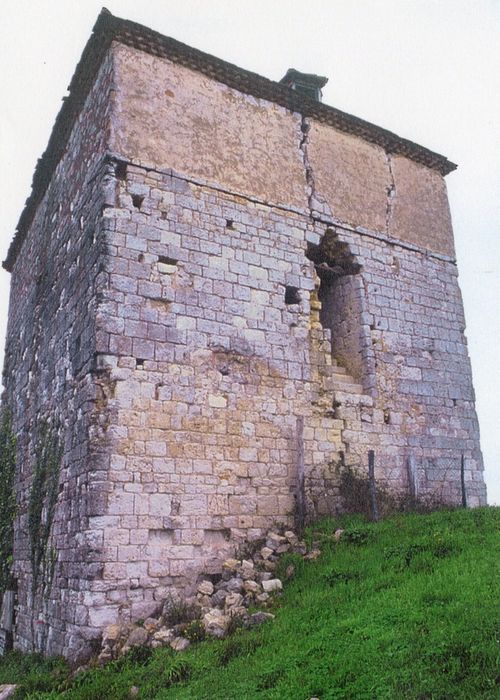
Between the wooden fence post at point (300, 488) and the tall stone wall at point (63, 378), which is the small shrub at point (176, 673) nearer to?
the tall stone wall at point (63, 378)

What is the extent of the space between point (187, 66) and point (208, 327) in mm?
3915

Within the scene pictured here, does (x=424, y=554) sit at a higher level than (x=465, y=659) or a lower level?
higher

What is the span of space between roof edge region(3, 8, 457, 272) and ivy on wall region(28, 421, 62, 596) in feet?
15.5

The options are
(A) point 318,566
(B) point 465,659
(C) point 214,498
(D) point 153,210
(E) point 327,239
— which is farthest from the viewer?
(E) point 327,239

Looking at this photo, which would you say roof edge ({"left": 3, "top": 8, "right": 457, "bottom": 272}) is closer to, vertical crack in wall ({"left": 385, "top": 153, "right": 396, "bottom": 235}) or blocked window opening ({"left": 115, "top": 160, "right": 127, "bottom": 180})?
vertical crack in wall ({"left": 385, "top": 153, "right": 396, "bottom": 235})

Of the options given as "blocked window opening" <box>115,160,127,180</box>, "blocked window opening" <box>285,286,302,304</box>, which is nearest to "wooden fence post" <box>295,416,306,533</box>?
"blocked window opening" <box>285,286,302,304</box>

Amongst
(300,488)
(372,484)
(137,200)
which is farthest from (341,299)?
(137,200)

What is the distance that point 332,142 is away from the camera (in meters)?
10.9

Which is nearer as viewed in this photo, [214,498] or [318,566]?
[318,566]

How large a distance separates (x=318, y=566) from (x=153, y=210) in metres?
4.84

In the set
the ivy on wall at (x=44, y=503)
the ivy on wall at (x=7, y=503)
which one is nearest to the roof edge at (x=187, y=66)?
the ivy on wall at (x=7, y=503)

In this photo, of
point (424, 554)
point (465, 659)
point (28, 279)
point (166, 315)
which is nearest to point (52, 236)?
point (28, 279)

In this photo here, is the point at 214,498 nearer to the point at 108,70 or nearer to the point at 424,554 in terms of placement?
the point at 424,554

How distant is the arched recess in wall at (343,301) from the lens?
33.3 ft
